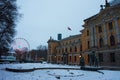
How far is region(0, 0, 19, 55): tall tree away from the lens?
29.8 m

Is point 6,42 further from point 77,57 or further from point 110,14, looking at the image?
point 77,57

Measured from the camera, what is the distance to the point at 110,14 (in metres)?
39.3

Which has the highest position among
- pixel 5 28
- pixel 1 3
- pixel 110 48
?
pixel 1 3

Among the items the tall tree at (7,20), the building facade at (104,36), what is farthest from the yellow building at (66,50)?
the tall tree at (7,20)

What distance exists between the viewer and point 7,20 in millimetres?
30500

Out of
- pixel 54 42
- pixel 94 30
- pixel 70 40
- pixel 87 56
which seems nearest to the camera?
pixel 94 30

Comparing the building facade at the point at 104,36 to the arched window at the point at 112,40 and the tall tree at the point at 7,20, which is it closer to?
the arched window at the point at 112,40

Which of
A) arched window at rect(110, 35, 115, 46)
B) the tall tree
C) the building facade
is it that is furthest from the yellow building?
the tall tree

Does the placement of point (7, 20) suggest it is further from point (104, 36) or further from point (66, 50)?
point (66, 50)

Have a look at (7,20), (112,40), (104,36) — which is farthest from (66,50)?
(7,20)

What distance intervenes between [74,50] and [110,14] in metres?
31.7

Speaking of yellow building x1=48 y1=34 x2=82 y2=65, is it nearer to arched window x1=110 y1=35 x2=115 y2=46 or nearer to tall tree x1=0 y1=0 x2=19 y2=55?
arched window x1=110 y1=35 x2=115 y2=46

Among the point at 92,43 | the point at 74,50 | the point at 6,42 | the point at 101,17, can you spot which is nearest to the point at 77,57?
the point at 74,50

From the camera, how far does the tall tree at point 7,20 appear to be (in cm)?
2980
